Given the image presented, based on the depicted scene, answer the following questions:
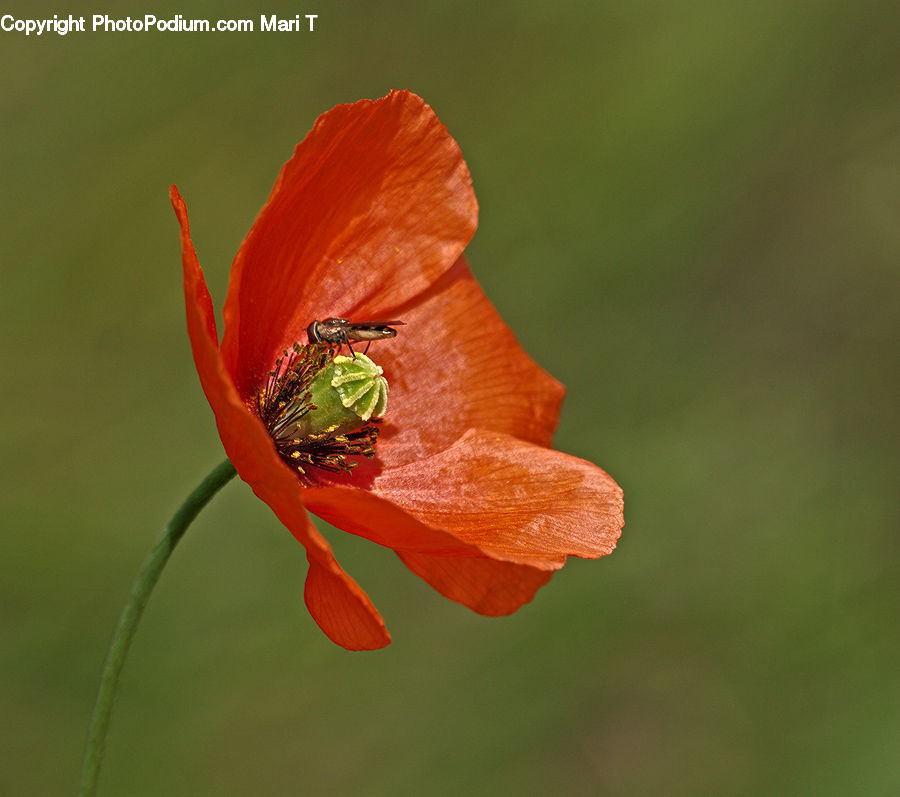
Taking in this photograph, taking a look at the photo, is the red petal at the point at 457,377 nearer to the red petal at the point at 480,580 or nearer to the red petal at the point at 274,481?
the red petal at the point at 480,580

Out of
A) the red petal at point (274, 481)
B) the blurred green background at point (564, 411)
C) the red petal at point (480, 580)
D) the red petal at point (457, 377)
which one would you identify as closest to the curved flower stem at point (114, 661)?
the red petal at point (274, 481)

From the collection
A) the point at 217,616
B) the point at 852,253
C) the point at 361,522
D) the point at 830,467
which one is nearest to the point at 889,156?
the point at 852,253

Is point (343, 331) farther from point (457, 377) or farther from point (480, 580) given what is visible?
point (480, 580)

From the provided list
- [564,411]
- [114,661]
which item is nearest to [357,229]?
[114,661]

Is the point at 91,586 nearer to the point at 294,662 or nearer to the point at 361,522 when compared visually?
the point at 294,662

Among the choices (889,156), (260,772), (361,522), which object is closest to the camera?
(361,522)

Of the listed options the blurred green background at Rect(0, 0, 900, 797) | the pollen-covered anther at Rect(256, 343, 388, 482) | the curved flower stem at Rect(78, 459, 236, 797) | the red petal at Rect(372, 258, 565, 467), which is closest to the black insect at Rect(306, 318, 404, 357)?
the pollen-covered anther at Rect(256, 343, 388, 482)
